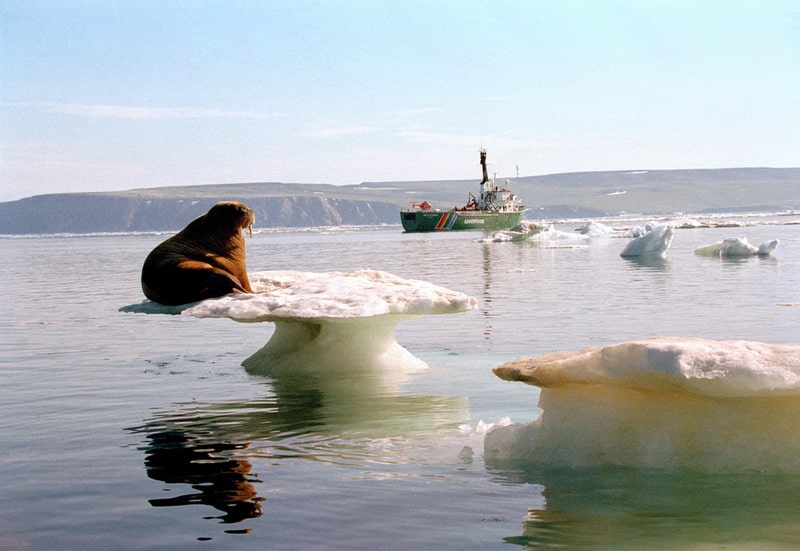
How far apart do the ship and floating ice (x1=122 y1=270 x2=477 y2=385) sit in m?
75.2

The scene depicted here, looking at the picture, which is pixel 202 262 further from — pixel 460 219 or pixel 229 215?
pixel 460 219

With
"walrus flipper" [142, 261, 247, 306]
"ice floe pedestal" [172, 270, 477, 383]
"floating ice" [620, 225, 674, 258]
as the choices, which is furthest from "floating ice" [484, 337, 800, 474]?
"floating ice" [620, 225, 674, 258]

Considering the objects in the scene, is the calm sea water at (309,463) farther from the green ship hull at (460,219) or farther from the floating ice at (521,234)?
the green ship hull at (460,219)

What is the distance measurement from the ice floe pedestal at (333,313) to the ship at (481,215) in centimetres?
7516

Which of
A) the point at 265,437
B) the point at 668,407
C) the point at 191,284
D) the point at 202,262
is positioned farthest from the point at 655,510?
the point at 202,262

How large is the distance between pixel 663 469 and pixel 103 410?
16.4 ft

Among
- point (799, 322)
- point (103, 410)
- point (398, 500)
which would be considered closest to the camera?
point (398, 500)

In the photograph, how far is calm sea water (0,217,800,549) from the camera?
515 centimetres

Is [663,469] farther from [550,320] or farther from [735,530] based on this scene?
[550,320]

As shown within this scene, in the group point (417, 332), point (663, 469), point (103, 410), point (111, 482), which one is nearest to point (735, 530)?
point (663, 469)

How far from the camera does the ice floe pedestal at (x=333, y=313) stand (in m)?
9.02

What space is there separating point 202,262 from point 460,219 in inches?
3016

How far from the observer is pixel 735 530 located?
16.6 feet

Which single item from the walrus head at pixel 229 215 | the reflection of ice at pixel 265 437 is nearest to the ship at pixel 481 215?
the walrus head at pixel 229 215
